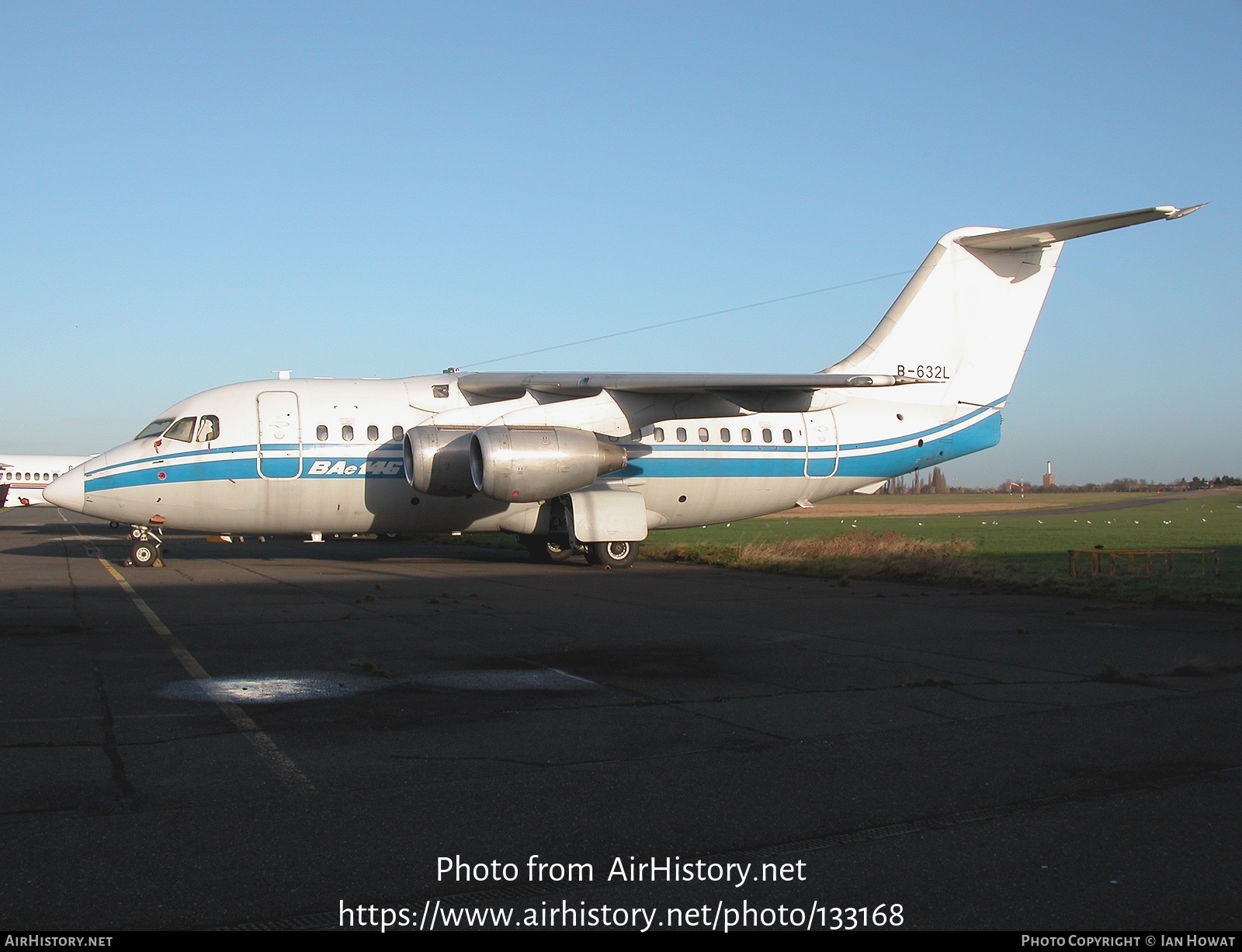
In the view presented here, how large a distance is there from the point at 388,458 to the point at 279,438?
209 centimetres

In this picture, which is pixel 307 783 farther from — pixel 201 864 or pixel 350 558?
pixel 350 558

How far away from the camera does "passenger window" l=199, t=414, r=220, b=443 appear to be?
19984 mm

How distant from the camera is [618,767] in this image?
6.04 m

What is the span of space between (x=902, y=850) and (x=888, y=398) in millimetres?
20135

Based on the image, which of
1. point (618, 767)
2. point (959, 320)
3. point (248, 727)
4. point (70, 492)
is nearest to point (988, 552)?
point (959, 320)

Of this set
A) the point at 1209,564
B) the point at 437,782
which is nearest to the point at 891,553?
the point at 1209,564

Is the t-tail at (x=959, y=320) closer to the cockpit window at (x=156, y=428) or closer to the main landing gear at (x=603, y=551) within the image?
the main landing gear at (x=603, y=551)

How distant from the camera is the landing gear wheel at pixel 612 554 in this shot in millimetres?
21594

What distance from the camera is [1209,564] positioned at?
22.9m

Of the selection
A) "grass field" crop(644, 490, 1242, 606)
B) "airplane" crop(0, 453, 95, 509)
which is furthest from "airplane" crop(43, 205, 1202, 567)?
"airplane" crop(0, 453, 95, 509)

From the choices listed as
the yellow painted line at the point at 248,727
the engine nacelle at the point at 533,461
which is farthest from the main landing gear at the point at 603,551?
the yellow painted line at the point at 248,727

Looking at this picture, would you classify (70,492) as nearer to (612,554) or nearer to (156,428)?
(156,428)

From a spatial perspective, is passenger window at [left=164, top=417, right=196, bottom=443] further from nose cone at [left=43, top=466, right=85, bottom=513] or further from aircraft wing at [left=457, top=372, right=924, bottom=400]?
aircraft wing at [left=457, top=372, right=924, bottom=400]

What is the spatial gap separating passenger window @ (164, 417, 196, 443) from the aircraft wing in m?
5.39
